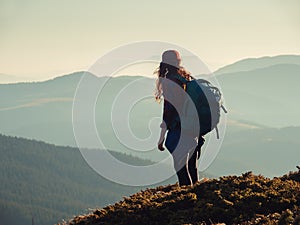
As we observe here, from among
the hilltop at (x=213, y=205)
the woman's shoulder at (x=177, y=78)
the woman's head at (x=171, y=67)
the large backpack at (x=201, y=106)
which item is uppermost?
the woman's head at (x=171, y=67)

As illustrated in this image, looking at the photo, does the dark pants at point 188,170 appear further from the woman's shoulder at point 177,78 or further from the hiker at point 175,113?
the woman's shoulder at point 177,78

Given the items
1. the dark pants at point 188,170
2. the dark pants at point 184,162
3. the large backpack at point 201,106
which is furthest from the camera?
the dark pants at point 188,170

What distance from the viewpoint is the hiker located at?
10.7 m

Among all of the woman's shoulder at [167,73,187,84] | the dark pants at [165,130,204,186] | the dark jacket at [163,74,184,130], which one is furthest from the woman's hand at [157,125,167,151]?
the woman's shoulder at [167,73,187,84]

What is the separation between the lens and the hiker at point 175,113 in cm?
1074

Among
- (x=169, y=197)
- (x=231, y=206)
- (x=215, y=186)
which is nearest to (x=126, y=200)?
(x=169, y=197)

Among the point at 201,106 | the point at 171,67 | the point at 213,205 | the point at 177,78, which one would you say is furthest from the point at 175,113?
the point at 213,205

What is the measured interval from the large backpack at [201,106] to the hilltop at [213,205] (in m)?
1.22

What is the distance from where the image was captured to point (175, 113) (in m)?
10.8

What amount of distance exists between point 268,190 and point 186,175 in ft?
7.61

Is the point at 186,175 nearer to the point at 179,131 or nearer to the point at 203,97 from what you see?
the point at 179,131

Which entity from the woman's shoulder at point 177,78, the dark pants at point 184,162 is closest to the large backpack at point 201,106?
the woman's shoulder at point 177,78

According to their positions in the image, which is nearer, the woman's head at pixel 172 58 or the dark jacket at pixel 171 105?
the dark jacket at pixel 171 105

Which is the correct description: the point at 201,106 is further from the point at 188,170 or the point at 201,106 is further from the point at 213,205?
the point at 213,205
